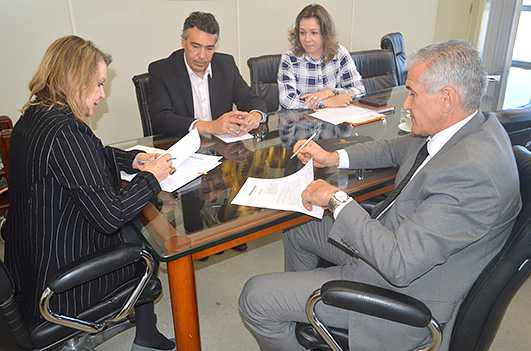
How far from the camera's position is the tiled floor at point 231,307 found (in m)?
1.88

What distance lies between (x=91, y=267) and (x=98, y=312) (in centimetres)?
25

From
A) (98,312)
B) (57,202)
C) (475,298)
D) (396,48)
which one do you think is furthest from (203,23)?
(396,48)

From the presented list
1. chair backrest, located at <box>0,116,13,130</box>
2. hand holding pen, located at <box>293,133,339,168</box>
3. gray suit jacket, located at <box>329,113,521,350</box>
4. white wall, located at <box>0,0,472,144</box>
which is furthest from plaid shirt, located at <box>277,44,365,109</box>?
chair backrest, located at <box>0,116,13,130</box>

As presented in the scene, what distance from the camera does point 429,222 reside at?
108 centimetres

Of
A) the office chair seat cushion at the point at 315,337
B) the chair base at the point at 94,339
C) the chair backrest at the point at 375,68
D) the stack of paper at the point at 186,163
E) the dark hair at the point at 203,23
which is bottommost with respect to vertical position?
the chair base at the point at 94,339

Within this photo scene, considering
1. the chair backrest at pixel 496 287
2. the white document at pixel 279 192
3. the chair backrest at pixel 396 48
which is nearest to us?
the chair backrest at pixel 496 287

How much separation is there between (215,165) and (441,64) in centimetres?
93

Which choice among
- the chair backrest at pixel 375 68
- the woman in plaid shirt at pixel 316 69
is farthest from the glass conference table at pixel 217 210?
the chair backrest at pixel 375 68

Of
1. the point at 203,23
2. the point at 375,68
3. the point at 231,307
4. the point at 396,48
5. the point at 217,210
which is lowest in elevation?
the point at 231,307

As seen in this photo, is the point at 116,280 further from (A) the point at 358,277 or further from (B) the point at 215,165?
(A) the point at 358,277

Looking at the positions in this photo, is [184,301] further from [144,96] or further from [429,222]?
[144,96]

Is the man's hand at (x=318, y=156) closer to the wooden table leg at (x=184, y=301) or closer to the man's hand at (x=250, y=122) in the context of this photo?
the man's hand at (x=250, y=122)

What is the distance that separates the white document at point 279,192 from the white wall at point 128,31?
2176mm

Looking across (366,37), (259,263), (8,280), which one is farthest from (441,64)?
(366,37)
